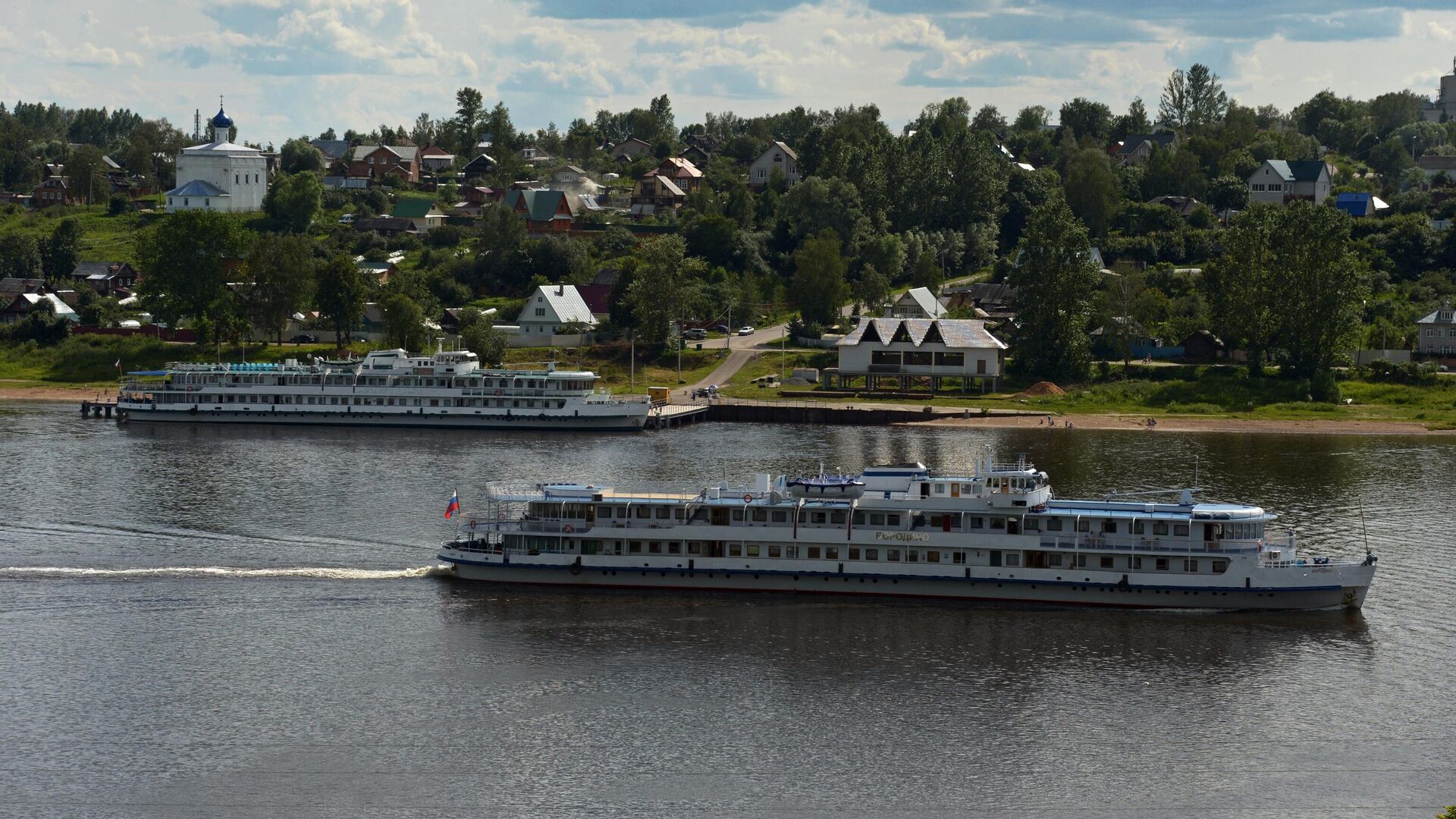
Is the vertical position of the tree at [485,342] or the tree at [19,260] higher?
the tree at [19,260]

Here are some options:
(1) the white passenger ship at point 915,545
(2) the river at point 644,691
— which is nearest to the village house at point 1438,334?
(2) the river at point 644,691

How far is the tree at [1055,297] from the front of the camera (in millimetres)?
139375

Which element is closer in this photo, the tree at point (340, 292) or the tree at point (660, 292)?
the tree at point (660, 292)

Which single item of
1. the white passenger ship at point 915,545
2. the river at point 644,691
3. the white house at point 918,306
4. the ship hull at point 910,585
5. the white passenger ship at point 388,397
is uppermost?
the white house at point 918,306

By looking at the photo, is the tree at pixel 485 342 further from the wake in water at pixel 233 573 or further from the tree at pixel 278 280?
the wake in water at pixel 233 573

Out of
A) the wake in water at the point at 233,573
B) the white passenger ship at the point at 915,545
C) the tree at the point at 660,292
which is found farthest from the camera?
the tree at the point at 660,292

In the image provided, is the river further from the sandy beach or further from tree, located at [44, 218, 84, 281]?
tree, located at [44, 218, 84, 281]

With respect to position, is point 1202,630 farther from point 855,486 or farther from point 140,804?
point 140,804

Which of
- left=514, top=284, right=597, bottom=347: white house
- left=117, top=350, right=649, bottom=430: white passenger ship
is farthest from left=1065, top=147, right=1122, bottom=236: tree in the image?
left=117, top=350, right=649, bottom=430: white passenger ship

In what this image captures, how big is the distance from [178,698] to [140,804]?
9.13 metres

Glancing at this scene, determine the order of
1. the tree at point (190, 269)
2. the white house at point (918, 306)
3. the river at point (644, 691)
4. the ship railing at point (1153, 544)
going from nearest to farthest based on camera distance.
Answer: the river at point (644, 691) < the ship railing at point (1153, 544) < the tree at point (190, 269) < the white house at point (918, 306)

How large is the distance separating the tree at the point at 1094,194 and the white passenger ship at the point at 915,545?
126053mm

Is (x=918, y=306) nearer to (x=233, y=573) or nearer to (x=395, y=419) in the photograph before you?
(x=395, y=419)

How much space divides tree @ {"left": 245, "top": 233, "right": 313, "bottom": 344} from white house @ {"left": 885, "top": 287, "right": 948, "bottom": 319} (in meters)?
59.9
